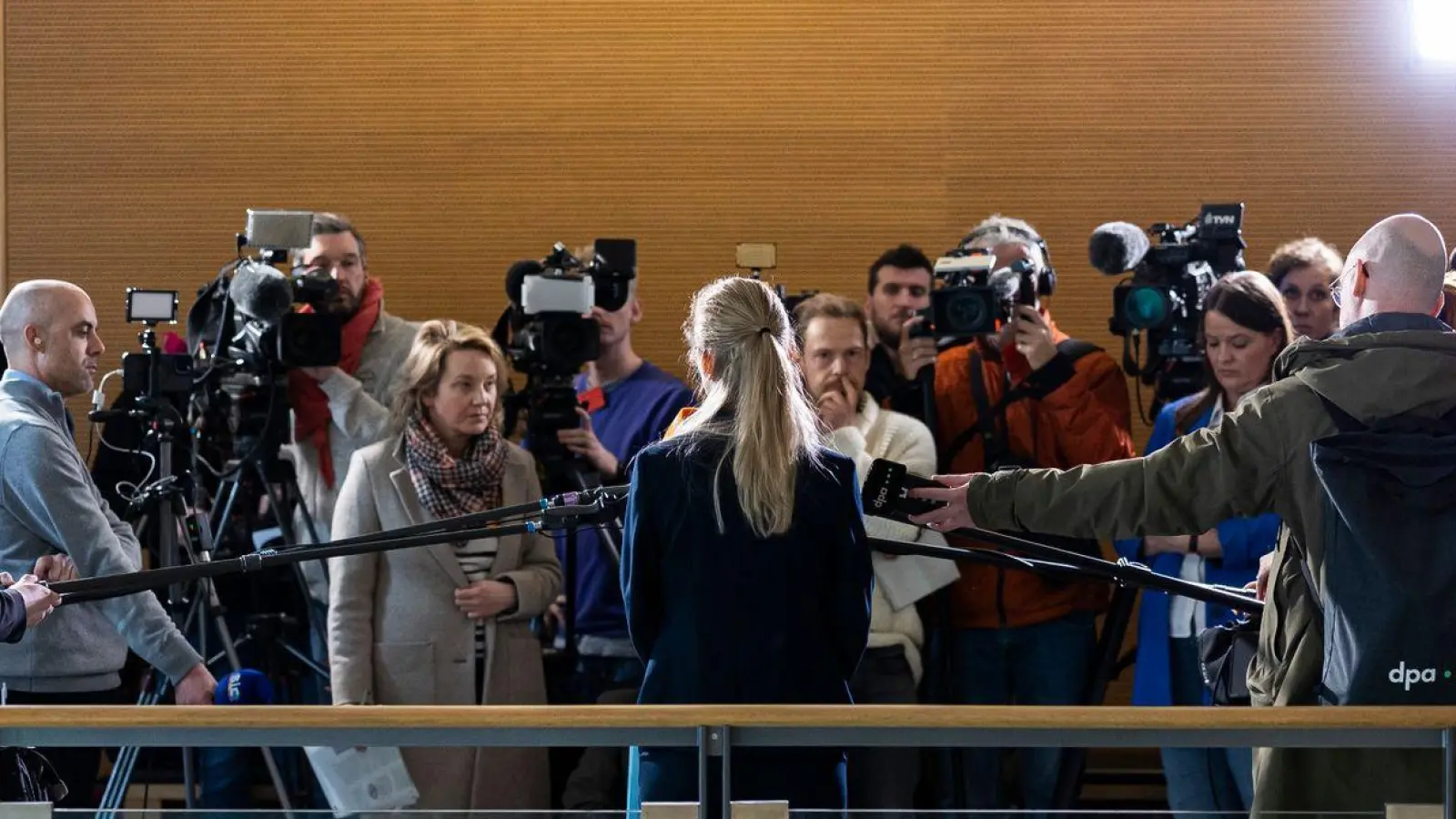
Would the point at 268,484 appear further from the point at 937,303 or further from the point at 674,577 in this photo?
the point at 674,577

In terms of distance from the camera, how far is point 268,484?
423 centimetres

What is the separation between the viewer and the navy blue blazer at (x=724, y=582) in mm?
2605

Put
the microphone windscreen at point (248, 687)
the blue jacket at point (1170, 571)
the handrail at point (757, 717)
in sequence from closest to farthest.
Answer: the handrail at point (757, 717) < the microphone windscreen at point (248, 687) < the blue jacket at point (1170, 571)

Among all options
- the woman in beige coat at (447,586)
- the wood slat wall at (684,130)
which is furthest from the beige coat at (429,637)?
the wood slat wall at (684,130)

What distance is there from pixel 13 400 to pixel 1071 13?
138 inches

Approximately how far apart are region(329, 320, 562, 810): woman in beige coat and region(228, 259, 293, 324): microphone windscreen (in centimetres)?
33

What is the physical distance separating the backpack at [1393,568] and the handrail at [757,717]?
0.17m

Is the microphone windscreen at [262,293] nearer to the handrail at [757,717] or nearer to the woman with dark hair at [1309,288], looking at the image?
the handrail at [757,717]

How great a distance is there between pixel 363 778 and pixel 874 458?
1.26m

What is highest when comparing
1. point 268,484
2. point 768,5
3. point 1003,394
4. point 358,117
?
point 768,5

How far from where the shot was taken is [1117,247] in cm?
431

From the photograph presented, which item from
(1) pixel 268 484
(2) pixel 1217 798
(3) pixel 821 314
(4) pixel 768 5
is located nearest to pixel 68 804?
(1) pixel 268 484

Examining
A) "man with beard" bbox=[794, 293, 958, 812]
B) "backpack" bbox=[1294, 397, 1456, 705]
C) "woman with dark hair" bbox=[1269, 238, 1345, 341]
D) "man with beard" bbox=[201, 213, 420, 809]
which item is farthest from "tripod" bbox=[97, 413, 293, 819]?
"woman with dark hair" bbox=[1269, 238, 1345, 341]

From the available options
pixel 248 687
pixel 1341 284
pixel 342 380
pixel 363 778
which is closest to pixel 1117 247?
pixel 1341 284
